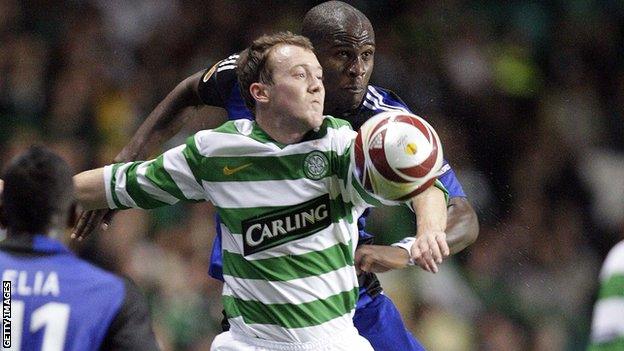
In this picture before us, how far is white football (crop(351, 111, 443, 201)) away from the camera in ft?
14.4

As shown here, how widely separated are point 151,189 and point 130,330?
124 centimetres

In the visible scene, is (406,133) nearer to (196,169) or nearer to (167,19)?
(196,169)

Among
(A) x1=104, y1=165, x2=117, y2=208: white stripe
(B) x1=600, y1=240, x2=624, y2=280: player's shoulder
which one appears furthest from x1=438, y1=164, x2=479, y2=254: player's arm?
(B) x1=600, y1=240, x2=624, y2=280: player's shoulder

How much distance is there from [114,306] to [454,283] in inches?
221

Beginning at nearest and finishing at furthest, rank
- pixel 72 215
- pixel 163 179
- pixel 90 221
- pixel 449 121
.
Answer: pixel 72 215 < pixel 163 179 < pixel 90 221 < pixel 449 121

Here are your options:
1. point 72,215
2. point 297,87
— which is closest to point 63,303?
point 72,215

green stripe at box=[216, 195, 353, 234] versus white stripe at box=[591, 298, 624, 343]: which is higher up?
white stripe at box=[591, 298, 624, 343]

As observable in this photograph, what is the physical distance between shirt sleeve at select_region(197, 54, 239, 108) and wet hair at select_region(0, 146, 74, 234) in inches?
75.2

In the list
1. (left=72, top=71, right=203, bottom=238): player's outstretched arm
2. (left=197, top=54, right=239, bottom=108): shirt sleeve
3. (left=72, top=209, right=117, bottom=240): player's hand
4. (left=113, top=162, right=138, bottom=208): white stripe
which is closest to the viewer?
(left=113, top=162, right=138, bottom=208): white stripe

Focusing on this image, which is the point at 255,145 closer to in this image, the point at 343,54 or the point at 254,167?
the point at 254,167

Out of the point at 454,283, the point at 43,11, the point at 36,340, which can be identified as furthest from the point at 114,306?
the point at 43,11

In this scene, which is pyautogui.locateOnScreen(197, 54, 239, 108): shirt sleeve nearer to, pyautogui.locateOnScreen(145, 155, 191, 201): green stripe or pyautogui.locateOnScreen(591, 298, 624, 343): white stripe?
pyautogui.locateOnScreen(145, 155, 191, 201): green stripe

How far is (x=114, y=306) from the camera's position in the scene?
374 centimetres

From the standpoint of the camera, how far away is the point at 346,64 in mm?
5543
